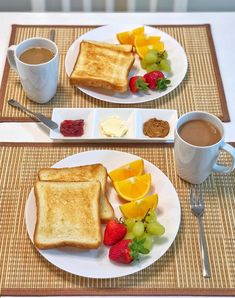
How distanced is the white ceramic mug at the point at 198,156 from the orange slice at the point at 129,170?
0.34 feet

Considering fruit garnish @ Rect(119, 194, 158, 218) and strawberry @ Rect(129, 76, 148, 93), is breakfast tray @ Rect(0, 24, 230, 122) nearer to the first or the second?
strawberry @ Rect(129, 76, 148, 93)

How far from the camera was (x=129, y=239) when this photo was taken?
1080 mm

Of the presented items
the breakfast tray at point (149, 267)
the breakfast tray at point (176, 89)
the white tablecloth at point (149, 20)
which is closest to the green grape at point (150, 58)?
the breakfast tray at point (176, 89)

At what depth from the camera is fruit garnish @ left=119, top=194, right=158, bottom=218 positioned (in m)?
1.16

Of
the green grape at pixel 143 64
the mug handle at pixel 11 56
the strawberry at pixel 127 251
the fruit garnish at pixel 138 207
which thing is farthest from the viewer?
the green grape at pixel 143 64

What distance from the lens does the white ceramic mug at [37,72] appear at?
4.61 ft

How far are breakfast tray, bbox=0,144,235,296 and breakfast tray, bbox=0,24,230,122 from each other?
7.5 inches

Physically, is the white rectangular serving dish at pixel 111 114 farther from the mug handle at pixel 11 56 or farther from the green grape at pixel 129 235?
the green grape at pixel 129 235

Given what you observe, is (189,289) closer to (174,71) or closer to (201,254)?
(201,254)

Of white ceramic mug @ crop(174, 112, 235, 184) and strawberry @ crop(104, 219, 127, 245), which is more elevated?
white ceramic mug @ crop(174, 112, 235, 184)

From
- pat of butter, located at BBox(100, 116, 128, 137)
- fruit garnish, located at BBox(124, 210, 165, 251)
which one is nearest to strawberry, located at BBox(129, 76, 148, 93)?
pat of butter, located at BBox(100, 116, 128, 137)

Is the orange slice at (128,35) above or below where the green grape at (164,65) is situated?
above

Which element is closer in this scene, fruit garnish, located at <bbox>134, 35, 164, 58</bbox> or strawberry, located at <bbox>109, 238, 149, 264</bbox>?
strawberry, located at <bbox>109, 238, 149, 264</bbox>

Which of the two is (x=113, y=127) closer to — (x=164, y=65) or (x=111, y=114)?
(x=111, y=114)
